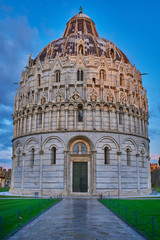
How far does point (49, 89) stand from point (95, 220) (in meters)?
27.8

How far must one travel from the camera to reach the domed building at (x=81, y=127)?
117 ft

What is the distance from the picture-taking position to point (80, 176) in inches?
1394

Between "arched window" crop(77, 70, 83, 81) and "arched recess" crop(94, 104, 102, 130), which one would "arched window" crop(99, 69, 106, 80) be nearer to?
"arched window" crop(77, 70, 83, 81)

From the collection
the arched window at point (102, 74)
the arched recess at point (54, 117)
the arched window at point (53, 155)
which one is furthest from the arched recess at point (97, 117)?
the arched window at point (53, 155)

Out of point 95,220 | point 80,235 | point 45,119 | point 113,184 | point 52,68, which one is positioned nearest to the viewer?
point 80,235

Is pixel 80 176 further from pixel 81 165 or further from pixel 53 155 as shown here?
pixel 53 155

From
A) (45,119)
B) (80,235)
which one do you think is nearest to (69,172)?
(45,119)

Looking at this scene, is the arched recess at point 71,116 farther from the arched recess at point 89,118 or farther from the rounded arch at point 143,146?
the rounded arch at point 143,146

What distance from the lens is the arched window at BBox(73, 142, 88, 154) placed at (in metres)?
36.3

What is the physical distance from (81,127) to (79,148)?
3157mm

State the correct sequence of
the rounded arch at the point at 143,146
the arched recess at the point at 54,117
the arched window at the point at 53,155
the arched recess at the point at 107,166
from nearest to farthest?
the arched recess at the point at 107,166 < the arched window at the point at 53,155 < the arched recess at the point at 54,117 < the rounded arch at the point at 143,146

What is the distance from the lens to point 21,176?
127ft

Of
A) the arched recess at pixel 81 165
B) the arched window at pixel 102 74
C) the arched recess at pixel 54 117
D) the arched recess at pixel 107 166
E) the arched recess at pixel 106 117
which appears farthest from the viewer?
the arched window at pixel 102 74

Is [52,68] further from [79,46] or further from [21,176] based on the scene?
[21,176]
